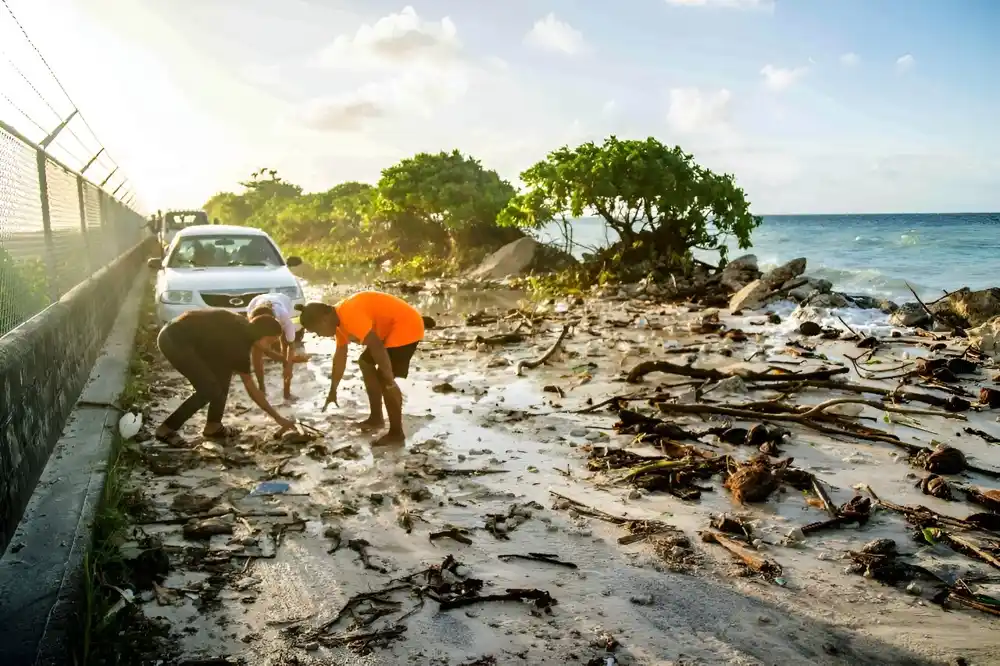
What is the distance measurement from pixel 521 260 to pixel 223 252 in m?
12.2

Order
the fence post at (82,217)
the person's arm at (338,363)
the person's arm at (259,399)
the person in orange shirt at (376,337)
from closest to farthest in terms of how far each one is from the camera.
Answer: the person's arm at (259,399)
the person in orange shirt at (376,337)
the person's arm at (338,363)
the fence post at (82,217)

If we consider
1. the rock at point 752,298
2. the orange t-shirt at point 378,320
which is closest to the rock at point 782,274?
the rock at point 752,298

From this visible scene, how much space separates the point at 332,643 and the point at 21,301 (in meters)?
3.57

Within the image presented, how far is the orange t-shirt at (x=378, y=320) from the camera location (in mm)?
6160

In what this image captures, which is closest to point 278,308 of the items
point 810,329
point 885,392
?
point 885,392

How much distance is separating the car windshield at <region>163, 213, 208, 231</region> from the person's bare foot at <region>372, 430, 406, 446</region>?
19.0m

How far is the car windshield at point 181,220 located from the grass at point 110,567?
19.0 meters

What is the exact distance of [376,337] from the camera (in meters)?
6.23

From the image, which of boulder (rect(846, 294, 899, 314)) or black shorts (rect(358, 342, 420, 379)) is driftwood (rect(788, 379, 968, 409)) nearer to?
black shorts (rect(358, 342, 420, 379))

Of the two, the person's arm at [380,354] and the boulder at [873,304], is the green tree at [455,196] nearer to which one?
the boulder at [873,304]

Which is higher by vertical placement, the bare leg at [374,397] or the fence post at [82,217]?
the fence post at [82,217]

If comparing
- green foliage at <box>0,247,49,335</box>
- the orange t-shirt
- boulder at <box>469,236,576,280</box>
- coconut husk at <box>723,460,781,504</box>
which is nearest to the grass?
green foliage at <box>0,247,49,335</box>

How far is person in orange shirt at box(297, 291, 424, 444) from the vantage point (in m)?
6.02

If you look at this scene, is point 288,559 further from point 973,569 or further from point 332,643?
point 973,569
